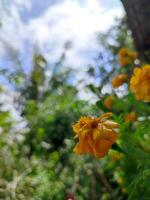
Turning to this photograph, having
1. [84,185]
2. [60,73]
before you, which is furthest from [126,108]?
[60,73]

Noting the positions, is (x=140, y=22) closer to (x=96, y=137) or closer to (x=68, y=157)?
(x=96, y=137)

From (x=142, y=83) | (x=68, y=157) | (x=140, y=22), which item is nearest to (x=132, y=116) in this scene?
(x=140, y=22)

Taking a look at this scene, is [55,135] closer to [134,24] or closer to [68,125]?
[68,125]

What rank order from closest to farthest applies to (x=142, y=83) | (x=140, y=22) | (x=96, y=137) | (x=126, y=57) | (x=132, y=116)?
(x=96, y=137)
(x=142, y=83)
(x=132, y=116)
(x=140, y=22)
(x=126, y=57)

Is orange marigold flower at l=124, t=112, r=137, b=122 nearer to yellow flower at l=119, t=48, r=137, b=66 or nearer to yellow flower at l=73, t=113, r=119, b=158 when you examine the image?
yellow flower at l=119, t=48, r=137, b=66

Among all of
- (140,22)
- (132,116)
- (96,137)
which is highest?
(140,22)

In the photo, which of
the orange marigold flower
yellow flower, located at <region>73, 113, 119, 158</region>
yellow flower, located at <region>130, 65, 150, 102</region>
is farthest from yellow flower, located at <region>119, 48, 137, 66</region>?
yellow flower, located at <region>73, 113, 119, 158</region>

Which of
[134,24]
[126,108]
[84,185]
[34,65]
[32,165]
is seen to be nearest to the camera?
[126,108]
